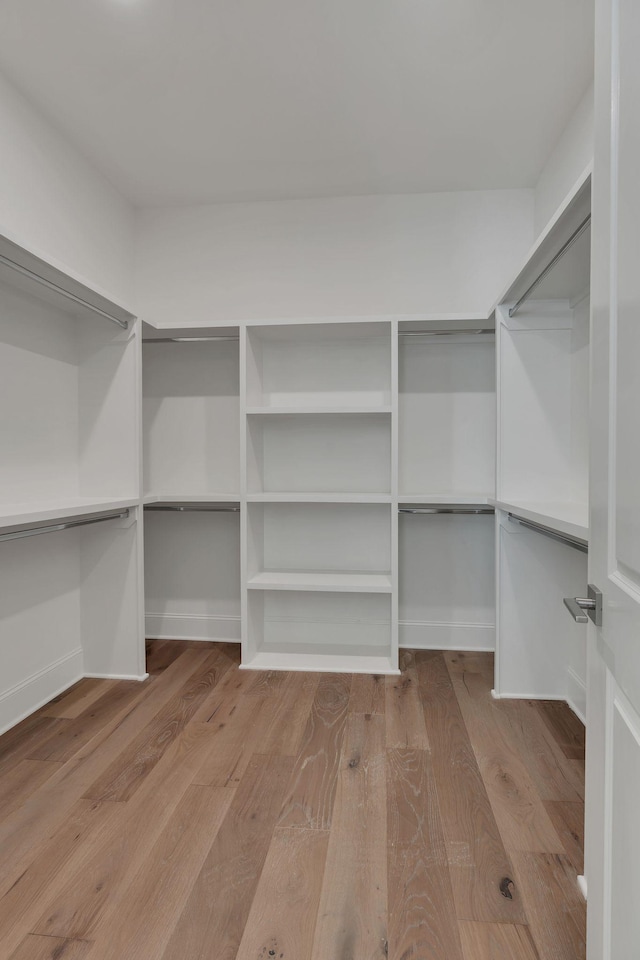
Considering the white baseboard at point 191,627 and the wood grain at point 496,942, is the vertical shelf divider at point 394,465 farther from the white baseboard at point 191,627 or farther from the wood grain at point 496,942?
the wood grain at point 496,942

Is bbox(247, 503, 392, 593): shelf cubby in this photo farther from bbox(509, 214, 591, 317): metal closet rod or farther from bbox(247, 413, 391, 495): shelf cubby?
bbox(509, 214, 591, 317): metal closet rod

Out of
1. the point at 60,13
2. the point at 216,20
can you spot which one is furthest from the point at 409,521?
the point at 60,13

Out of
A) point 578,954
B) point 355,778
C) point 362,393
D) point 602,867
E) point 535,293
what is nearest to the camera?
point 602,867

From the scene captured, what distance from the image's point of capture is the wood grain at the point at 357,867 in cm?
123

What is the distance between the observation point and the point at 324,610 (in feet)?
10.5

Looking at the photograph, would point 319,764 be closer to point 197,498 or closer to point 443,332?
point 197,498

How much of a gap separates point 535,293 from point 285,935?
220cm

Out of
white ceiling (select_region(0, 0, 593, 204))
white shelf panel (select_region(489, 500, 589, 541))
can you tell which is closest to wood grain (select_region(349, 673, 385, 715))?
white shelf panel (select_region(489, 500, 589, 541))

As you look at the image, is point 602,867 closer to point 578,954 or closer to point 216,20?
point 578,954

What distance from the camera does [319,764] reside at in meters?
1.94

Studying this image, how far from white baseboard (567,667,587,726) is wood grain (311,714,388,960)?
33.9 inches

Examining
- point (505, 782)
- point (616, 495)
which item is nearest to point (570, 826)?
point (505, 782)

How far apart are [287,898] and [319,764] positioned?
1.99 feet

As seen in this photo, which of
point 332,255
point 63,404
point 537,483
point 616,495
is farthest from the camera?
point 332,255
